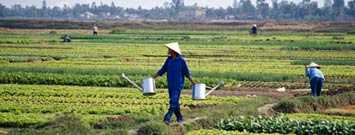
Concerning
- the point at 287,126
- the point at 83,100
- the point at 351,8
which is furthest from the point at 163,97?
the point at 351,8

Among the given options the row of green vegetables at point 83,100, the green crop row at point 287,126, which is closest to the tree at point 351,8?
the row of green vegetables at point 83,100

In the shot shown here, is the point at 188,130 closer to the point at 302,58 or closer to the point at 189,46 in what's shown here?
the point at 302,58

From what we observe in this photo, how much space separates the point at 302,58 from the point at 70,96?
22.0 metres

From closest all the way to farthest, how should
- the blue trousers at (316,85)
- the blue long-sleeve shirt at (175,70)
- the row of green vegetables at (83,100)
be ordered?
the blue long-sleeve shirt at (175,70)
the row of green vegetables at (83,100)
the blue trousers at (316,85)

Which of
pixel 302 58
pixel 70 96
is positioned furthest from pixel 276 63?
pixel 70 96

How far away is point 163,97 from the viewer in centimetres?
2169

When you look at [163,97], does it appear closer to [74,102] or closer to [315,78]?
[74,102]

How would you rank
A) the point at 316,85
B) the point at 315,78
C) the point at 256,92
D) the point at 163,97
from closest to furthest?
the point at 315,78 < the point at 316,85 < the point at 163,97 < the point at 256,92

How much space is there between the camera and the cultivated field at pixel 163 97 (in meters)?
15.3

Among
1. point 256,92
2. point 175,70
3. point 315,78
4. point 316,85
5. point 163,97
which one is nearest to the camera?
point 175,70

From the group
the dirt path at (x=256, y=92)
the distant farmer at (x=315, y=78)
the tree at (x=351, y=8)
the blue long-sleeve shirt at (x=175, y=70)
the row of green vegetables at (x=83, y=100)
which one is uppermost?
the blue long-sleeve shirt at (x=175, y=70)

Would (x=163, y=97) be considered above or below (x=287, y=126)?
below

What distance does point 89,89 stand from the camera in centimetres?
2389

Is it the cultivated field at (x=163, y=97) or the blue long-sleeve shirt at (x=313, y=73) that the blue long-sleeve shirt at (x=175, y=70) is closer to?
the cultivated field at (x=163, y=97)
